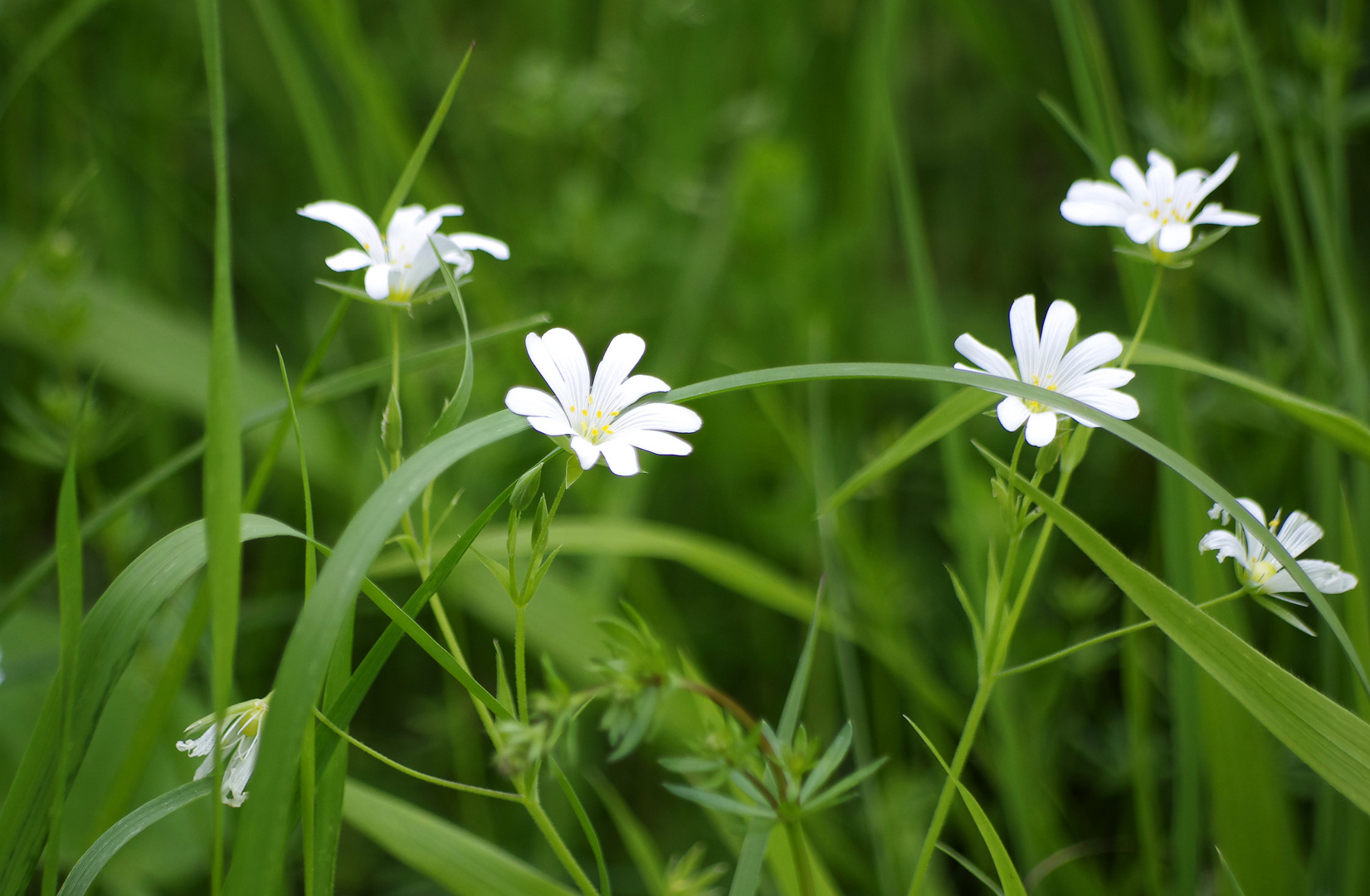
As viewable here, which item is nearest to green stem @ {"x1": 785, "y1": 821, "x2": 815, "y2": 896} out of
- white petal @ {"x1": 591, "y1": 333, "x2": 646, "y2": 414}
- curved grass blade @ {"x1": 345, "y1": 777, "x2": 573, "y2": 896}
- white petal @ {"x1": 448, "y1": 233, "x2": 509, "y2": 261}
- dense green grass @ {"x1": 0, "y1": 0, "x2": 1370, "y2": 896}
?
dense green grass @ {"x1": 0, "y1": 0, "x2": 1370, "y2": 896}

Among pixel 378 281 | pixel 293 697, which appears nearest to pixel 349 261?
pixel 378 281

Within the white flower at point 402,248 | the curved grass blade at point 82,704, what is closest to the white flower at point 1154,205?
the white flower at point 402,248

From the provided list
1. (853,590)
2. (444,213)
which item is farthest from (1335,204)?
(444,213)

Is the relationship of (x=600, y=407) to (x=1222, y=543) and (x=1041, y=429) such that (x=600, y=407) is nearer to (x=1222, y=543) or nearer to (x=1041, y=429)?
(x=1041, y=429)

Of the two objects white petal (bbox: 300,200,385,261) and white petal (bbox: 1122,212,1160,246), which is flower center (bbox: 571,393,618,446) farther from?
white petal (bbox: 1122,212,1160,246)

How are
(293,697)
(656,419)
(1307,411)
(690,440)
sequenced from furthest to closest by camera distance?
(690,440) < (1307,411) < (656,419) < (293,697)
